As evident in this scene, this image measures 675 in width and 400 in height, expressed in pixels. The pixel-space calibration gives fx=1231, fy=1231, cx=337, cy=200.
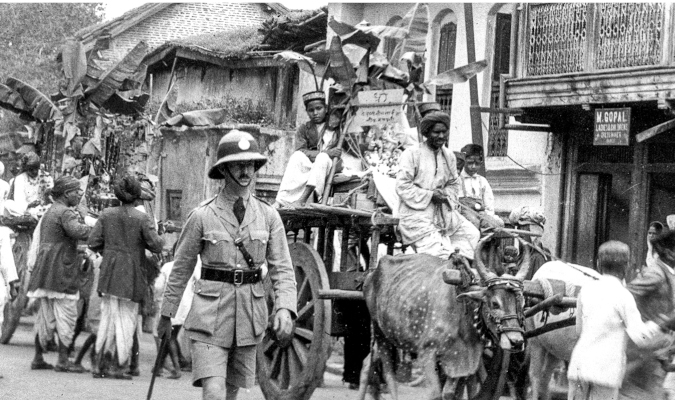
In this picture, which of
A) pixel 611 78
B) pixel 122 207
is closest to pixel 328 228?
pixel 122 207

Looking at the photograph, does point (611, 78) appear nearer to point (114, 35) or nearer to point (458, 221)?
point (458, 221)

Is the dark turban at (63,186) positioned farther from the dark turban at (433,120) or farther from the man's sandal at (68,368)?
the dark turban at (433,120)

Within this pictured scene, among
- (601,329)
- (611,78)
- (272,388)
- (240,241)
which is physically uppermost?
(611,78)

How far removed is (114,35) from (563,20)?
1765 cm

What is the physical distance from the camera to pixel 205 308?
24.8 feet

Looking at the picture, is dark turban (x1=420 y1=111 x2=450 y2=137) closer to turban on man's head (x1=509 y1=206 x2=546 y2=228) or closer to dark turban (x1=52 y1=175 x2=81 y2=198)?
turban on man's head (x1=509 y1=206 x2=546 y2=228)

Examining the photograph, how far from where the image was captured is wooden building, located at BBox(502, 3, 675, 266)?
51.1 ft

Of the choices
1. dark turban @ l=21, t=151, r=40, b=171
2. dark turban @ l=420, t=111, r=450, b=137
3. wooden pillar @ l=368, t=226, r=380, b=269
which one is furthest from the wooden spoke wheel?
dark turban @ l=21, t=151, r=40, b=171

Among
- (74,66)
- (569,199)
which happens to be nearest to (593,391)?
(569,199)

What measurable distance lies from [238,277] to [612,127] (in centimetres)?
941

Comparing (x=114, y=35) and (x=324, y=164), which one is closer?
(x=324, y=164)

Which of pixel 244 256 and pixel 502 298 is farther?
pixel 502 298

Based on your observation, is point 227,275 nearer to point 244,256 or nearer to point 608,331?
point 244,256

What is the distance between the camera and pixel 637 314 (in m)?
7.73
